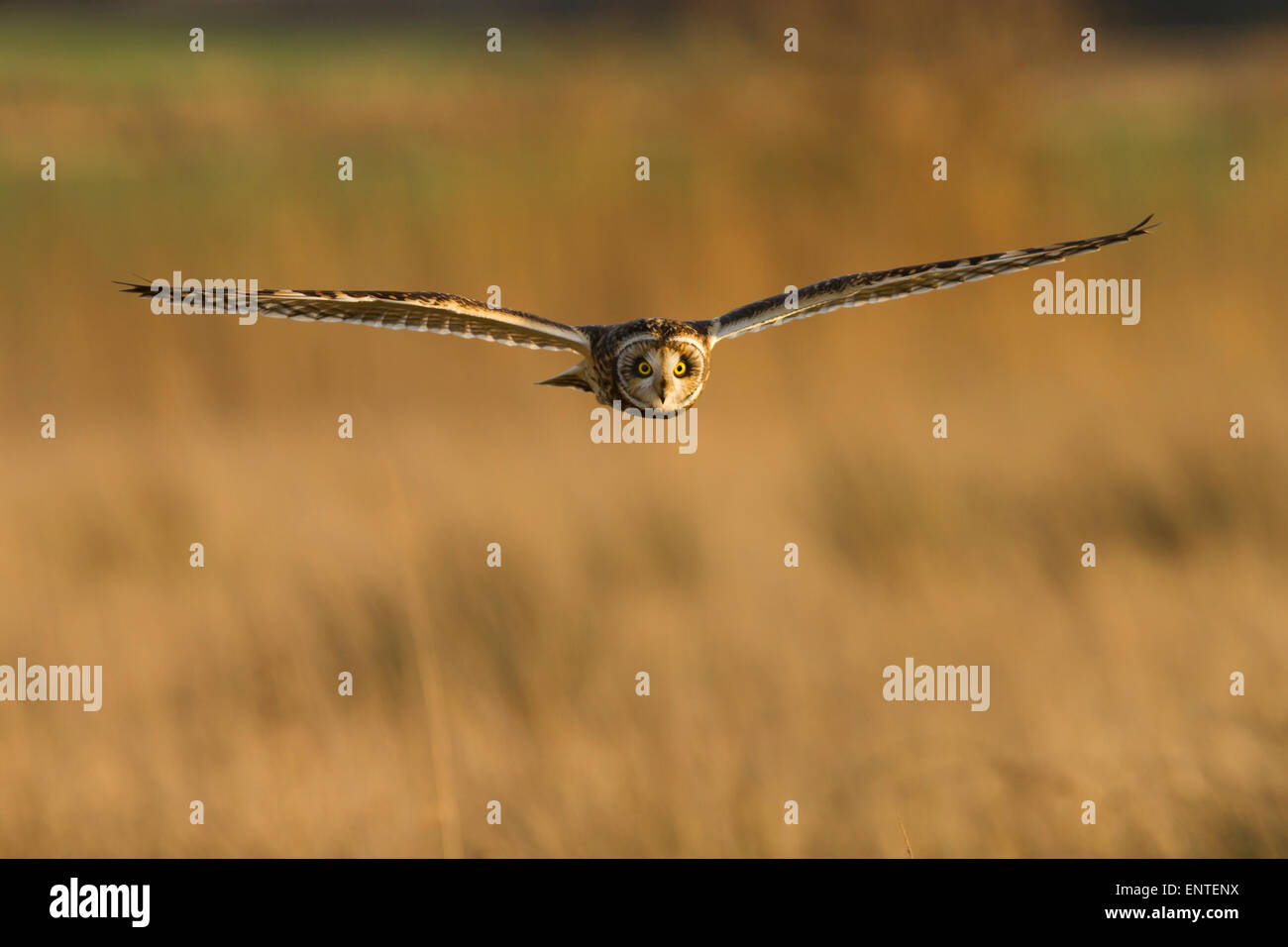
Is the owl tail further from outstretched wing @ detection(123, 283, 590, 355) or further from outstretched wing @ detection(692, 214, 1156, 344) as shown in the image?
outstretched wing @ detection(692, 214, 1156, 344)

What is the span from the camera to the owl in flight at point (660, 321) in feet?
11.2

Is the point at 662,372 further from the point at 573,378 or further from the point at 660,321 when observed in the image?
the point at 573,378

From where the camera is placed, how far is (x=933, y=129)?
329 inches

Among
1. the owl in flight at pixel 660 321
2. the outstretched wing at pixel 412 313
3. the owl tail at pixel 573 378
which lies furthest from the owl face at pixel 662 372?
the owl tail at pixel 573 378

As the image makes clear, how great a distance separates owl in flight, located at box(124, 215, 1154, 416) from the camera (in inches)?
134

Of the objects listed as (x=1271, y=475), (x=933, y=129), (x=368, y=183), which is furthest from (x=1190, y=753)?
(x=368, y=183)

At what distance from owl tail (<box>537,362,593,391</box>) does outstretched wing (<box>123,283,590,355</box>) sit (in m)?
0.27

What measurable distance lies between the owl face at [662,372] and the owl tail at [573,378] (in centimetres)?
37

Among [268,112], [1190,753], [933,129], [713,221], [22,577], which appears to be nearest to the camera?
[1190,753]

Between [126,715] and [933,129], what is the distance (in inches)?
229

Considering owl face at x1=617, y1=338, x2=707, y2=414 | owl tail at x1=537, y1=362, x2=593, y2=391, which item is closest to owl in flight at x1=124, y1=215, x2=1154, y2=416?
owl face at x1=617, y1=338, x2=707, y2=414

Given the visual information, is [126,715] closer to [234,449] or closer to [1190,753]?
[234,449]

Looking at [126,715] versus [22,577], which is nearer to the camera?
[126,715]

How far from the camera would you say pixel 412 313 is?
352 cm
